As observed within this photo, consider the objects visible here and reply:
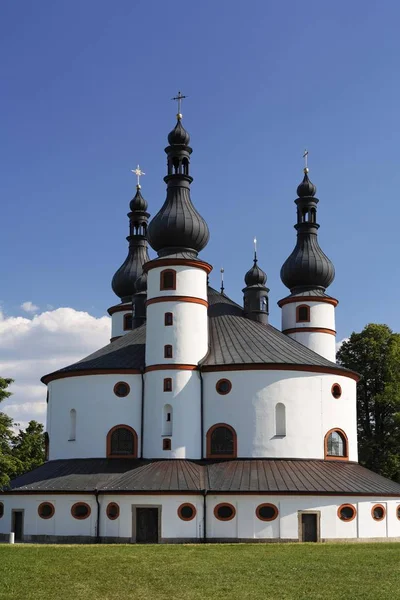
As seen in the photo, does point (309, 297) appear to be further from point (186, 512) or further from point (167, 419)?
point (186, 512)

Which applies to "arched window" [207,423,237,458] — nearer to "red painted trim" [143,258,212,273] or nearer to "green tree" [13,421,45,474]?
"red painted trim" [143,258,212,273]

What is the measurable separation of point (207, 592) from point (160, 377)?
23824mm

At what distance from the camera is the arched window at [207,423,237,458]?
46156 mm

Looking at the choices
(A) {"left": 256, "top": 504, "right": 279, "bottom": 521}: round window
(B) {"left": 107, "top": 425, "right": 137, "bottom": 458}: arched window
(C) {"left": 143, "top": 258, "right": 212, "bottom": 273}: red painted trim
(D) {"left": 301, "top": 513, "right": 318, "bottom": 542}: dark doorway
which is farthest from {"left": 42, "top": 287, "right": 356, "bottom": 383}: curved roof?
(D) {"left": 301, "top": 513, "right": 318, "bottom": 542}: dark doorway

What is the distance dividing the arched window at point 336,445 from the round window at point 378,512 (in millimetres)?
3978

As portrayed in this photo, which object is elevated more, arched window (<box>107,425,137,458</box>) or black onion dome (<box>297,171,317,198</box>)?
black onion dome (<box>297,171,317,198</box>)

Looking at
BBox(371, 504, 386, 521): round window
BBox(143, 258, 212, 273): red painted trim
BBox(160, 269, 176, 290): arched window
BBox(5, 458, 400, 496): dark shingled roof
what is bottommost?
BBox(371, 504, 386, 521): round window

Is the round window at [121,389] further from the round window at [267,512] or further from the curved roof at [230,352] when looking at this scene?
the round window at [267,512]

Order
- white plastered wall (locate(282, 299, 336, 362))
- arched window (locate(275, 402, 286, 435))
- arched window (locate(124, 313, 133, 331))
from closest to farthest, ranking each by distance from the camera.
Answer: arched window (locate(275, 402, 286, 435)), white plastered wall (locate(282, 299, 336, 362)), arched window (locate(124, 313, 133, 331))

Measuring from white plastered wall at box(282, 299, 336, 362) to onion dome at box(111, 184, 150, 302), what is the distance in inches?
508

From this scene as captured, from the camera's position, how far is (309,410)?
4709 centimetres

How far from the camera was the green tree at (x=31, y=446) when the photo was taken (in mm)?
70062

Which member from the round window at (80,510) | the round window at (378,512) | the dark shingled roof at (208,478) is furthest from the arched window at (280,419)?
the round window at (80,510)

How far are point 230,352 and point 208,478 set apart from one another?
7541mm
